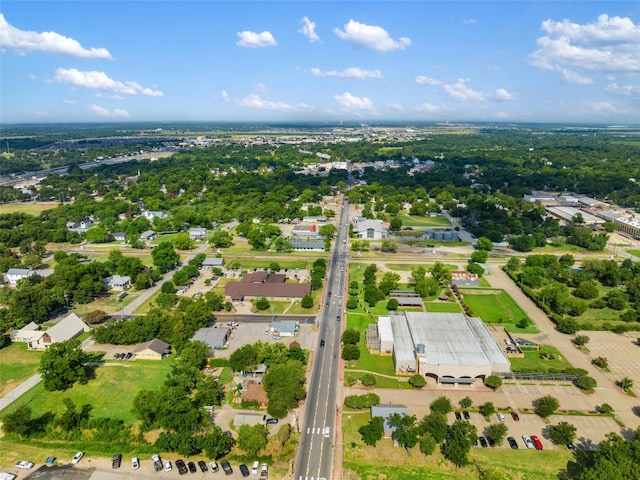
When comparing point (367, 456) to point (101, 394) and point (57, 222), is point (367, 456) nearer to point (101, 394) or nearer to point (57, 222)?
point (101, 394)

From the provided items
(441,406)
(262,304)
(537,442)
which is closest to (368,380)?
(441,406)

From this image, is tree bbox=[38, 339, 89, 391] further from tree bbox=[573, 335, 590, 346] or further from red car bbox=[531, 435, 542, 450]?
tree bbox=[573, 335, 590, 346]

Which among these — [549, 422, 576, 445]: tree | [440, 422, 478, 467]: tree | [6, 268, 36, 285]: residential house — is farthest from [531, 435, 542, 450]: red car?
[6, 268, 36, 285]: residential house

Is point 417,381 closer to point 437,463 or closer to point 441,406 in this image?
point 441,406

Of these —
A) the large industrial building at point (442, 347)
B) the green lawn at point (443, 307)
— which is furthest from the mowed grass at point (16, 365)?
the green lawn at point (443, 307)

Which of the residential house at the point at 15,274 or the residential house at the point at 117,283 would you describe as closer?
the residential house at the point at 117,283

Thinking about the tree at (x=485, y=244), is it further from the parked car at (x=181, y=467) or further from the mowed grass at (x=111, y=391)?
the parked car at (x=181, y=467)
